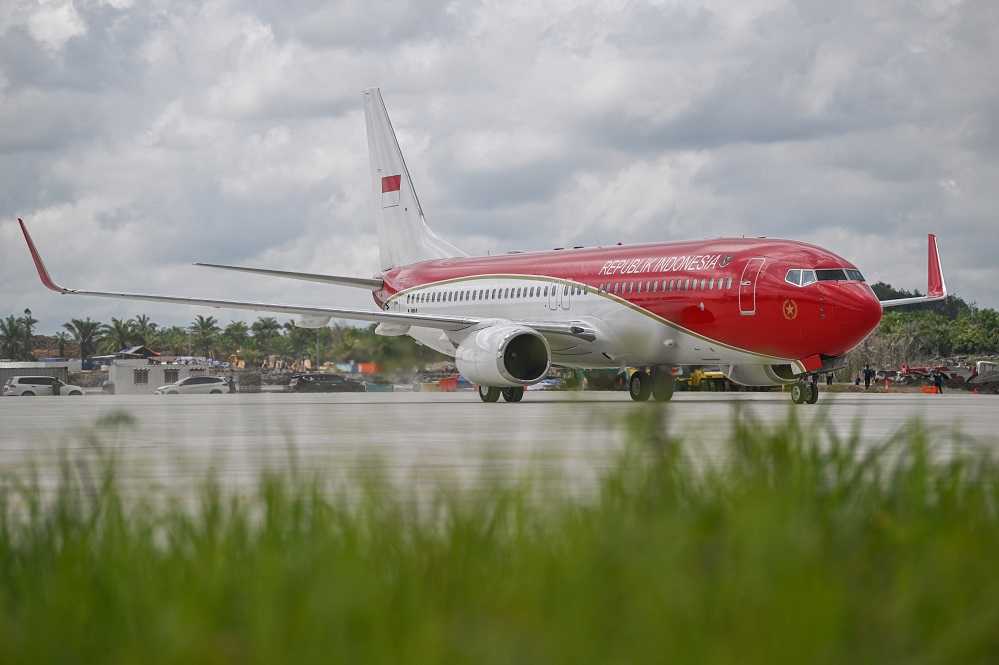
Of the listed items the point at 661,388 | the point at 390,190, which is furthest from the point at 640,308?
the point at 661,388

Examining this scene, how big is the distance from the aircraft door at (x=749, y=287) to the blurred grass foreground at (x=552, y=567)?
68.0ft

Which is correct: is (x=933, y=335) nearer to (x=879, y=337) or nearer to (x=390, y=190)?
(x=879, y=337)

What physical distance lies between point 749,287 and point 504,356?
17.4 feet

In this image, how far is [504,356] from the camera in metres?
28.9

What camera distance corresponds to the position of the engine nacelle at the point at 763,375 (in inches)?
1118

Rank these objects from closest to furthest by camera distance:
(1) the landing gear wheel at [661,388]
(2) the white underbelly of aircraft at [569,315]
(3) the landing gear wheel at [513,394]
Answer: (1) the landing gear wheel at [661,388], (2) the white underbelly of aircraft at [569,315], (3) the landing gear wheel at [513,394]

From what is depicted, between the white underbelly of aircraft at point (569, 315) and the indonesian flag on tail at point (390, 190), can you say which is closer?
the white underbelly of aircraft at point (569, 315)

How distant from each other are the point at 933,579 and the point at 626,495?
4.31 feet

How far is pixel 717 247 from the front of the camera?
28.5 meters

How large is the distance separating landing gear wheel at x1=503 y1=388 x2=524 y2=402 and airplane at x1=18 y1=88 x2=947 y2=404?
0.04 meters

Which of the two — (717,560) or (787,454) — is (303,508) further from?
(787,454)

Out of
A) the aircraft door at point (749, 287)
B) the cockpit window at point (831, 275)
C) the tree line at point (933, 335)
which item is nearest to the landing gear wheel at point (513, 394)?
the aircraft door at point (749, 287)

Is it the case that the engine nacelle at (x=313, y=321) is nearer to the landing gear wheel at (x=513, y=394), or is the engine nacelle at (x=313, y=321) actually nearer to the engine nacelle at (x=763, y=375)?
the landing gear wheel at (x=513, y=394)

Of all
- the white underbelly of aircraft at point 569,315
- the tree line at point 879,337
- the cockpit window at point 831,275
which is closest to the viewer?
the cockpit window at point 831,275
